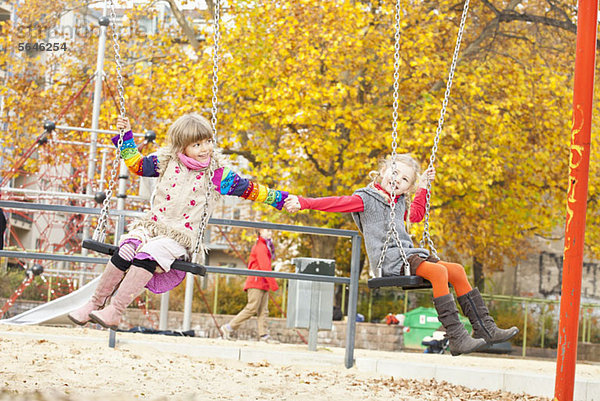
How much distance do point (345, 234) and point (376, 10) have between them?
10.9 metres

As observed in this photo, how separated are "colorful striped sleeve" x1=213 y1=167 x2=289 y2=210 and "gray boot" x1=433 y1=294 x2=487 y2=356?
1306 millimetres

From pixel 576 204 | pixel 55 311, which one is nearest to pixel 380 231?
pixel 576 204

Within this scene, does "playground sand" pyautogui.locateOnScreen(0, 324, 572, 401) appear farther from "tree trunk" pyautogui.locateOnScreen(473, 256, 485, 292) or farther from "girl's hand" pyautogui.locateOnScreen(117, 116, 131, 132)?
"tree trunk" pyautogui.locateOnScreen(473, 256, 485, 292)

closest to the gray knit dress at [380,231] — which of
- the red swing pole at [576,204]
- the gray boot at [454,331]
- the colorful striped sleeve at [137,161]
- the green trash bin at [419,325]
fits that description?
the gray boot at [454,331]

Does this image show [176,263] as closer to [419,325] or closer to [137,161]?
[137,161]

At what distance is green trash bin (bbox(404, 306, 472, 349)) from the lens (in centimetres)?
1686

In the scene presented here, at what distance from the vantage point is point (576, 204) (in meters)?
5.77

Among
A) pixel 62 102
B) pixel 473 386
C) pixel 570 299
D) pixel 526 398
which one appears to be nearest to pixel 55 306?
pixel 473 386

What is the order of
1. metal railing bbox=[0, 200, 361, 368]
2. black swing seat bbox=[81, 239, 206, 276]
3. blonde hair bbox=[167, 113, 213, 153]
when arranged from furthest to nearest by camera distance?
metal railing bbox=[0, 200, 361, 368], blonde hair bbox=[167, 113, 213, 153], black swing seat bbox=[81, 239, 206, 276]

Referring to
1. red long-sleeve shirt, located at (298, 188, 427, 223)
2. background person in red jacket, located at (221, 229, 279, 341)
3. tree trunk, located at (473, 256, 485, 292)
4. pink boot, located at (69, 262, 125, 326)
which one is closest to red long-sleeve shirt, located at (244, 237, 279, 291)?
background person in red jacket, located at (221, 229, 279, 341)

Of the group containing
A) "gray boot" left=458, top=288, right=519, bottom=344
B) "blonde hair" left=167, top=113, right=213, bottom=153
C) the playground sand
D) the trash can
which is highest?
"blonde hair" left=167, top=113, right=213, bottom=153

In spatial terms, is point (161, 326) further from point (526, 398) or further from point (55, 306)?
point (526, 398)

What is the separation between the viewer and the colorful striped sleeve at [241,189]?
5.90 meters

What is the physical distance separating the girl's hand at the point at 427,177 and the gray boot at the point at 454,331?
983 millimetres
